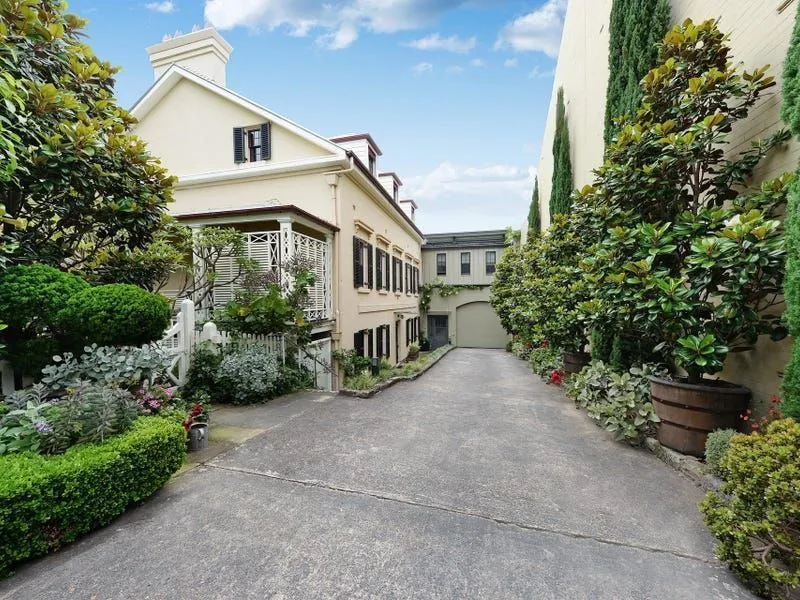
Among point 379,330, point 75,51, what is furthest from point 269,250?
point 379,330

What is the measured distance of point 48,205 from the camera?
4.70 meters

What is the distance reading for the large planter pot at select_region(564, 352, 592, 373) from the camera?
26.2ft

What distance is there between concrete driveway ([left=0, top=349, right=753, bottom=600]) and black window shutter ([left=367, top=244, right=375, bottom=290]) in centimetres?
772

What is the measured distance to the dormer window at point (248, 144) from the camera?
34.3 ft

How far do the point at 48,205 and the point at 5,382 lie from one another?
245 cm

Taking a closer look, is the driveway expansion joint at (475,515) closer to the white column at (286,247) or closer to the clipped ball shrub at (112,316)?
the clipped ball shrub at (112,316)

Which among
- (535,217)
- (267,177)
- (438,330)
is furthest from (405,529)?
(438,330)

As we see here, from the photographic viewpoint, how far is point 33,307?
11.8 ft

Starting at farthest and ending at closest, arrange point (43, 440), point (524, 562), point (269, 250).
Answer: point (269, 250) < point (43, 440) < point (524, 562)

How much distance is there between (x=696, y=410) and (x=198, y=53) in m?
16.1

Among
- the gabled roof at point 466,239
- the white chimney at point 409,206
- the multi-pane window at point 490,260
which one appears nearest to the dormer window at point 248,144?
the white chimney at point 409,206

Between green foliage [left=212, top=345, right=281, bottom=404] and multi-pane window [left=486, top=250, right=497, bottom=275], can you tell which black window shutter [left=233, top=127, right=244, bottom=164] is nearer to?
green foliage [left=212, top=345, right=281, bottom=404]

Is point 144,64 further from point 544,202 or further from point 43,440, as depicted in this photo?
point 544,202

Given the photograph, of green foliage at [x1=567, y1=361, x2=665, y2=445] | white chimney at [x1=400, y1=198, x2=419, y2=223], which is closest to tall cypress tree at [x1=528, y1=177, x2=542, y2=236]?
white chimney at [x1=400, y1=198, x2=419, y2=223]
